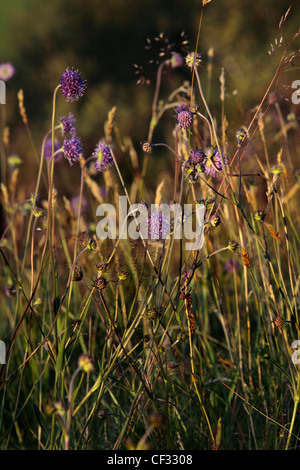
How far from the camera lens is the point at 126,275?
3.40 feet

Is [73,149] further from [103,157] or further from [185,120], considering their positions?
[185,120]

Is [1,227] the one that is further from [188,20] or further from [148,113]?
[188,20]

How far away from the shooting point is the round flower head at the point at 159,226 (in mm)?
1031

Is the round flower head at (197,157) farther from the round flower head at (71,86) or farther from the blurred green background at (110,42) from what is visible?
the blurred green background at (110,42)

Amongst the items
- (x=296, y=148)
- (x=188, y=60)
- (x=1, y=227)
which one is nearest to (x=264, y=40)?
(x=296, y=148)

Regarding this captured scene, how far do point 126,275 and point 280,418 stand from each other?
535 millimetres

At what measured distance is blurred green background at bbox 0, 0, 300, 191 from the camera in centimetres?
713

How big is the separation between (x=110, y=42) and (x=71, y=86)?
24.2 feet

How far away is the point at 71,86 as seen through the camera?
1.06 m

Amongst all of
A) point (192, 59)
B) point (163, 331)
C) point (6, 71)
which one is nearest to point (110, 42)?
point (6, 71)

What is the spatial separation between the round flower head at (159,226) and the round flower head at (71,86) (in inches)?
11.5

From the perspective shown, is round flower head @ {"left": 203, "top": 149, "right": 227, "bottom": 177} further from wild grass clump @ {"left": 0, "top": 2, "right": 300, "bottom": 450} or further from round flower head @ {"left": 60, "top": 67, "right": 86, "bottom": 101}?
round flower head @ {"left": 60, "top": 67, "right": 86, "bottom": 101}

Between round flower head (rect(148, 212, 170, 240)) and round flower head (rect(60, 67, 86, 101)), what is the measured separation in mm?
293
